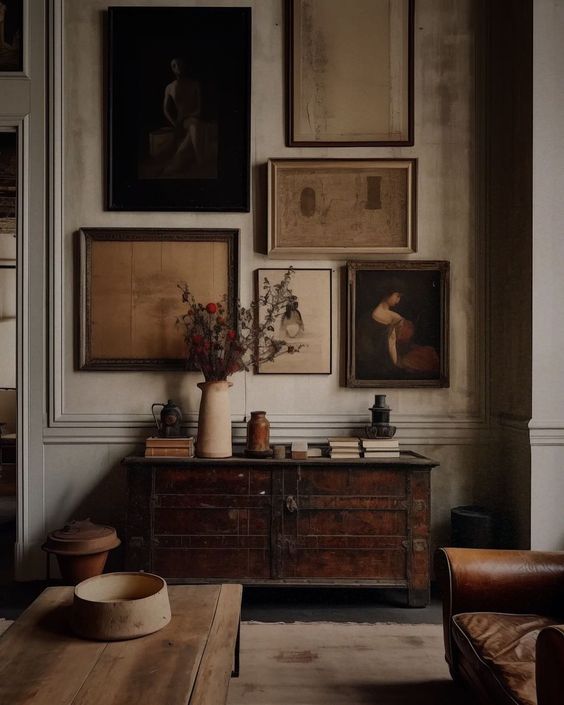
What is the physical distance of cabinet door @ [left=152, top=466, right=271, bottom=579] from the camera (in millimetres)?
3711

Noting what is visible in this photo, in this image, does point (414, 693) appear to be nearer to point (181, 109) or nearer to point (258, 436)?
point (258, 436)

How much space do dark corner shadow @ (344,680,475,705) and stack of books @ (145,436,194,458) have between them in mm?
1612

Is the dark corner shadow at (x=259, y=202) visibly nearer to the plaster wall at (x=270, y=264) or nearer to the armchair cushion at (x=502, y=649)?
the plaster wall at (x=270, y=264)

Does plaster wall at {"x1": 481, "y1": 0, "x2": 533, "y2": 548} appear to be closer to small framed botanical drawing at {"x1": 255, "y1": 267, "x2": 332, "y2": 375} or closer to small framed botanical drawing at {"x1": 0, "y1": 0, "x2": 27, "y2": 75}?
small framed botanical drawing at {"x1": 255, "y1": 267, "x2": 332, "y2": 375}

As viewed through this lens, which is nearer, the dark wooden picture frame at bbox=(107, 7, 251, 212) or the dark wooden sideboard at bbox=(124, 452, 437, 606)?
the dark wooden sideboard at bbox=(124, 452, 437, 606)

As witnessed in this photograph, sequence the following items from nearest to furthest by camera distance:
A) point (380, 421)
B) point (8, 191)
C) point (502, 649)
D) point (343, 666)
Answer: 1. point (502, 649)
2. point (343, 666)
3. point (380, 421)
4. point (8, 191)

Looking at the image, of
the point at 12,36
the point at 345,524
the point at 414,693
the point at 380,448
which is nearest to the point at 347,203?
the point at 380,448

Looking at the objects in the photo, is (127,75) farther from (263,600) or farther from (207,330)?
(263,600)

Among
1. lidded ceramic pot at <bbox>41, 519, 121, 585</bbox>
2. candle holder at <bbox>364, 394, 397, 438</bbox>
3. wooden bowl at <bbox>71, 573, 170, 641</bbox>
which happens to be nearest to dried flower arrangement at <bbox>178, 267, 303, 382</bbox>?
candle holder at <bbox>364, 394, 397, 438</bbox>

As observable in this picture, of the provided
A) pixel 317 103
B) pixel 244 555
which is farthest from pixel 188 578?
pixel 317 103

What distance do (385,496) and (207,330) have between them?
1494mm

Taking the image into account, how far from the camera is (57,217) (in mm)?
4254

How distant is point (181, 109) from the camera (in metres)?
4.30

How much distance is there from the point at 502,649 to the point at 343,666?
1.01 meters
